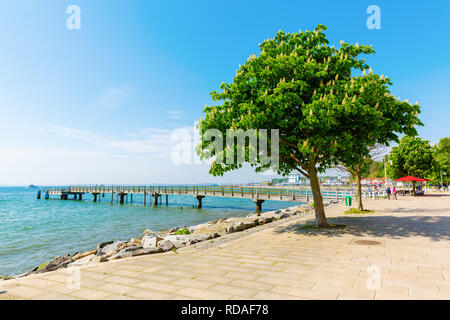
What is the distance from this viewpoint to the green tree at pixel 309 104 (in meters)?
9.85

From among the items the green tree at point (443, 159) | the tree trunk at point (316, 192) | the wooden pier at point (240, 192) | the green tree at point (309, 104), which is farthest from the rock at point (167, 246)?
the green tree at point (443, 159)

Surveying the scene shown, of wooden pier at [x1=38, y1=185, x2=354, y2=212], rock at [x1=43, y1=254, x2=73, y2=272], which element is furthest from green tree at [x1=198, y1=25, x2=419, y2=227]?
wooden pier at [x1=38, y1=185, x2=354, y2=212]

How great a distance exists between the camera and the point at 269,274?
6059 mm

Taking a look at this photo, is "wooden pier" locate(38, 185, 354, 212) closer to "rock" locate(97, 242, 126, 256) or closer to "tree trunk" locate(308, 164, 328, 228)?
"tree trunk" locate(308, 164, 328, 228)

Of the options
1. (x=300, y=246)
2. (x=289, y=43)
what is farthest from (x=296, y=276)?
(x=289, y=43)

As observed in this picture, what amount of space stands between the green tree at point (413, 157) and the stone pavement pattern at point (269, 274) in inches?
1450

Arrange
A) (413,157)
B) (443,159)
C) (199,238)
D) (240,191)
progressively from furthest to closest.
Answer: (443,159) → (240,191) → (413,157) → (199,238)

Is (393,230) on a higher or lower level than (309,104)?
lower

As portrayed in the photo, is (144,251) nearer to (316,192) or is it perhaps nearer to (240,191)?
(316,192)

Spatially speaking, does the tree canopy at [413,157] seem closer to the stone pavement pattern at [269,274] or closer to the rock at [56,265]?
the stone pavement pattern at [269,274]

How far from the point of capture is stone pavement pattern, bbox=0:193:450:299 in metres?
4.92

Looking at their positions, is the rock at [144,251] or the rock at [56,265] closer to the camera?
the rock at [144,251]

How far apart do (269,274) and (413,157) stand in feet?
145

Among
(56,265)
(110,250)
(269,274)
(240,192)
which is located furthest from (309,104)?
(240,192)
